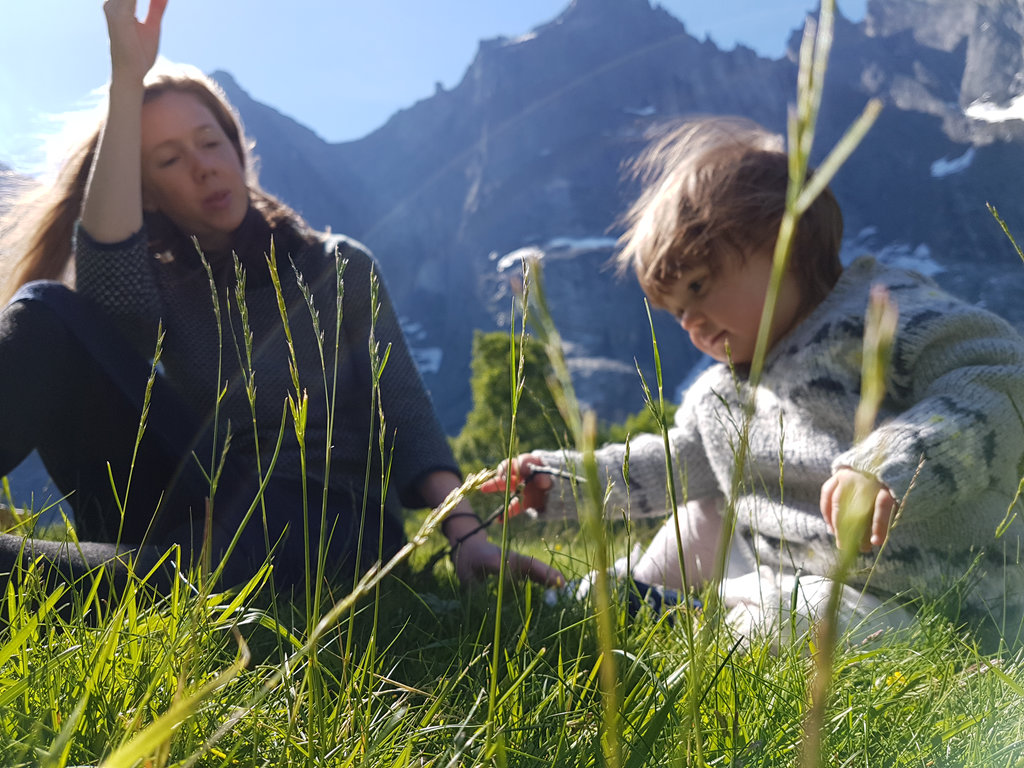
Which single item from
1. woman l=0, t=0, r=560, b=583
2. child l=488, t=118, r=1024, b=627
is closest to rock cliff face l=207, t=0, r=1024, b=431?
child l=488, t=118, r=1024, b=627

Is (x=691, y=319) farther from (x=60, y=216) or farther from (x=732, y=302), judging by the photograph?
(x=60, y=216)

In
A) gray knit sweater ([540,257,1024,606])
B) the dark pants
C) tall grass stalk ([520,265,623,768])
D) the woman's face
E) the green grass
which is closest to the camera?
tall grass stalk ([520,265,623,768])

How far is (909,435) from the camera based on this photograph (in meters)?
1.65

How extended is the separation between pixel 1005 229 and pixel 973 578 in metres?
1.16

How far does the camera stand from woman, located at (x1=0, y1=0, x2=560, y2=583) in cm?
182

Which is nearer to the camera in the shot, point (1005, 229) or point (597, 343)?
point (1005, 229)

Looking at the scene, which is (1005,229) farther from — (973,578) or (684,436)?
(684,436)

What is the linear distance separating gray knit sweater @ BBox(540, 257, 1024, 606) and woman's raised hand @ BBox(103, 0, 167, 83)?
183cm

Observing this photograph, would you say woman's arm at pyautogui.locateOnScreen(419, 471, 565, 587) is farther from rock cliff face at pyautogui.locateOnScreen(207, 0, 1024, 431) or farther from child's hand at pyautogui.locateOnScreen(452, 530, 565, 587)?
rock cliff face at pyautogui.locateOnScreen(207, 0, 1024, 431)

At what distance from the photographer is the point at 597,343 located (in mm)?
71500

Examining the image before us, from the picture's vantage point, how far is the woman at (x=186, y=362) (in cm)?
182

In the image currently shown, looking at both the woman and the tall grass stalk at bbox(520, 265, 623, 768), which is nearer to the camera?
the tall grass stalk at bbox(520, 265, 623, 768)

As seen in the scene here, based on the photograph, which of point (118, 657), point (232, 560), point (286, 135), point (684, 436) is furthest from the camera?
point (286, 135)

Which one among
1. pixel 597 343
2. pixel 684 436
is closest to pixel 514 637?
pixel 684 436
